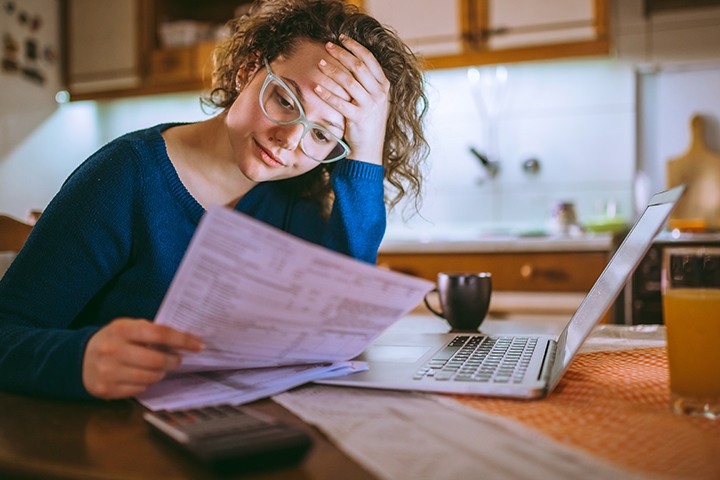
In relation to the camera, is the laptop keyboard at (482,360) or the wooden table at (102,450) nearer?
the wooden table at (102,450)

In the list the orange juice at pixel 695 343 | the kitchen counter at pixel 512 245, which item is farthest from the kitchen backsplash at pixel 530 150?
the orange juice at pixel 695 343

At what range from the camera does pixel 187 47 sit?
2965 millimetres

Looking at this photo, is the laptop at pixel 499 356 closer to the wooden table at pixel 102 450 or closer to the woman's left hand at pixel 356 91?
the wooden table at pixel 102 450

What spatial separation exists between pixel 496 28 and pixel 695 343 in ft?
7.01

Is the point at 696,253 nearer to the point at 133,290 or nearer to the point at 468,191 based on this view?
the point at 133,290

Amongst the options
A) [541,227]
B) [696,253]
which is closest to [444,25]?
[541,227]

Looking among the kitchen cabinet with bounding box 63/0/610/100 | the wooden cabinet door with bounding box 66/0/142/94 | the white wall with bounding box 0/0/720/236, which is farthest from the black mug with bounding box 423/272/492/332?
the wooden cabinet door with bounding box 66/0/142/94

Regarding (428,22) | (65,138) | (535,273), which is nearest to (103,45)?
(65,138)

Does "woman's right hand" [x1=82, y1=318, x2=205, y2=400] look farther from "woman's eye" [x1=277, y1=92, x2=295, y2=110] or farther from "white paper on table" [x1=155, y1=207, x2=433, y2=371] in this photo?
"woman's eye" [x1=277, y1=92, x2=295, y2=110]

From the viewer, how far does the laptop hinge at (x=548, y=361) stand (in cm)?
65

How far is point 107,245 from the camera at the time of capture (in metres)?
0.87

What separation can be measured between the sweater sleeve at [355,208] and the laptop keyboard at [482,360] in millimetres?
284

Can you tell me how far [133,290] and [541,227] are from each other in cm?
209

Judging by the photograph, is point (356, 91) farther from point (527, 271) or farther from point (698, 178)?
point (698, 178)
